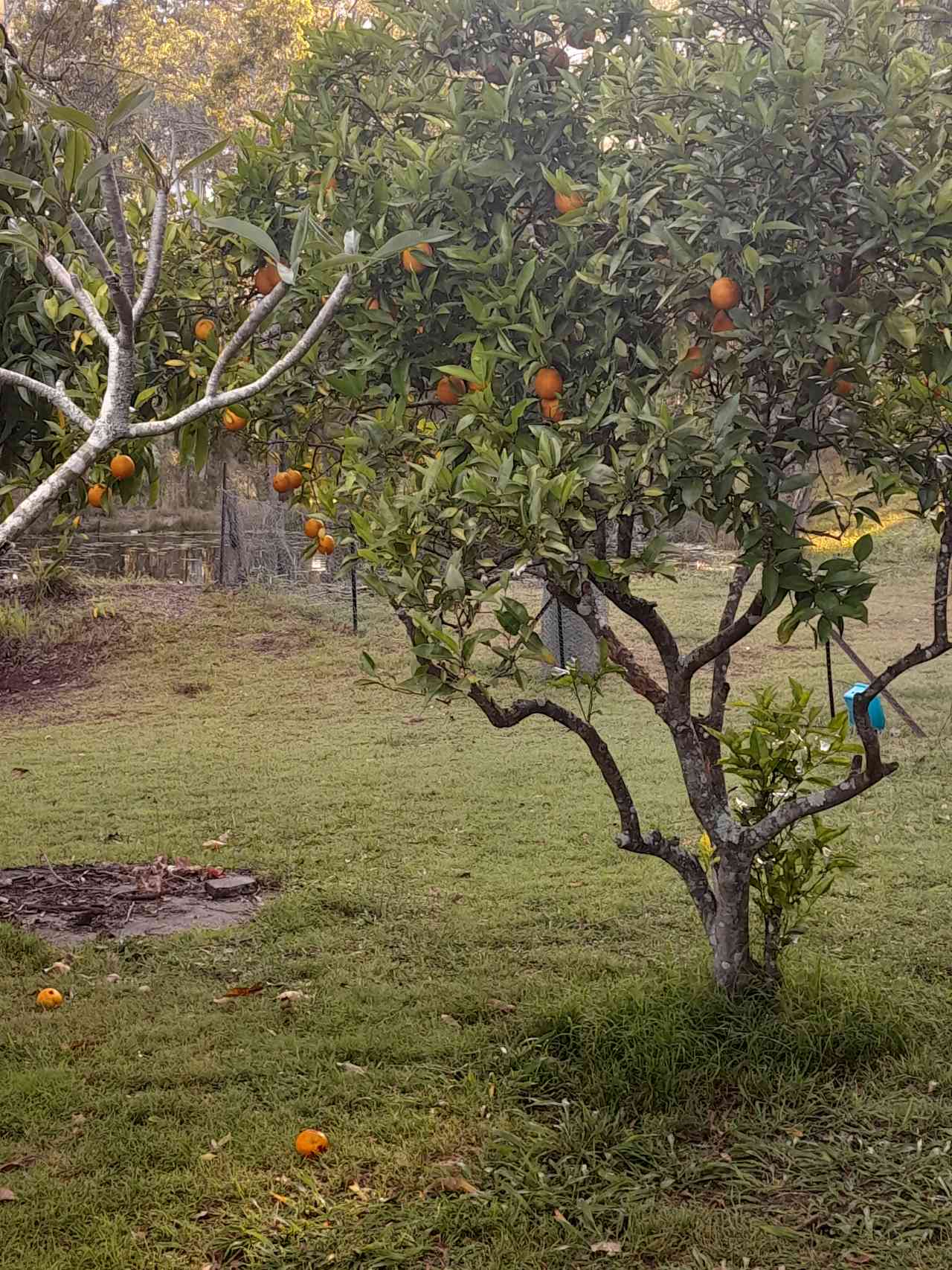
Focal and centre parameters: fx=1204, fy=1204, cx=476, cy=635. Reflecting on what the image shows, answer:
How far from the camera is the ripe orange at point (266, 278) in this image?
2.97m

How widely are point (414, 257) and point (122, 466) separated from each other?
0.86 m

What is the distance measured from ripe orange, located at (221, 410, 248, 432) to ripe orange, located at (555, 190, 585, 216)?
97 centimetres

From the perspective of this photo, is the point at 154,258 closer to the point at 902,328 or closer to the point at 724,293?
the point at 724,293

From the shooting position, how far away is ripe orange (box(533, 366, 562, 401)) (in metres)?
2.72

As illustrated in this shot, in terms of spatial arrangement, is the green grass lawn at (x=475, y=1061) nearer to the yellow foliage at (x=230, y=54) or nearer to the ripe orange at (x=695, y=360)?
the ripe orange at (x=695, y=360)

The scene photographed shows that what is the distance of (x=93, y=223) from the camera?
309 cm

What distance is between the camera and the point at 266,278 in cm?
301

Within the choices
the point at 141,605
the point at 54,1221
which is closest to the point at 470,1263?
the point at 54,1221

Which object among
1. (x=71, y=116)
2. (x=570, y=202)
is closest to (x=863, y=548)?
(x=570, y=202)

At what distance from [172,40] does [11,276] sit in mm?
14459

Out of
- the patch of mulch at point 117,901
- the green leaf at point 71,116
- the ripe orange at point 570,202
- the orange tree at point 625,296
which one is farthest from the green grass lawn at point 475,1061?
the green leaf at point 71,116

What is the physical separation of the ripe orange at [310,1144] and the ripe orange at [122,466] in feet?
5.39

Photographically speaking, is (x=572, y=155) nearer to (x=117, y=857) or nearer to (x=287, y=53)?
(x=117, y=857)

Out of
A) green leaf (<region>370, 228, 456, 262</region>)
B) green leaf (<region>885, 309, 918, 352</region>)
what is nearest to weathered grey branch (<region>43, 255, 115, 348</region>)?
green leaf (<region>370, 228, 456, 262</region>)
